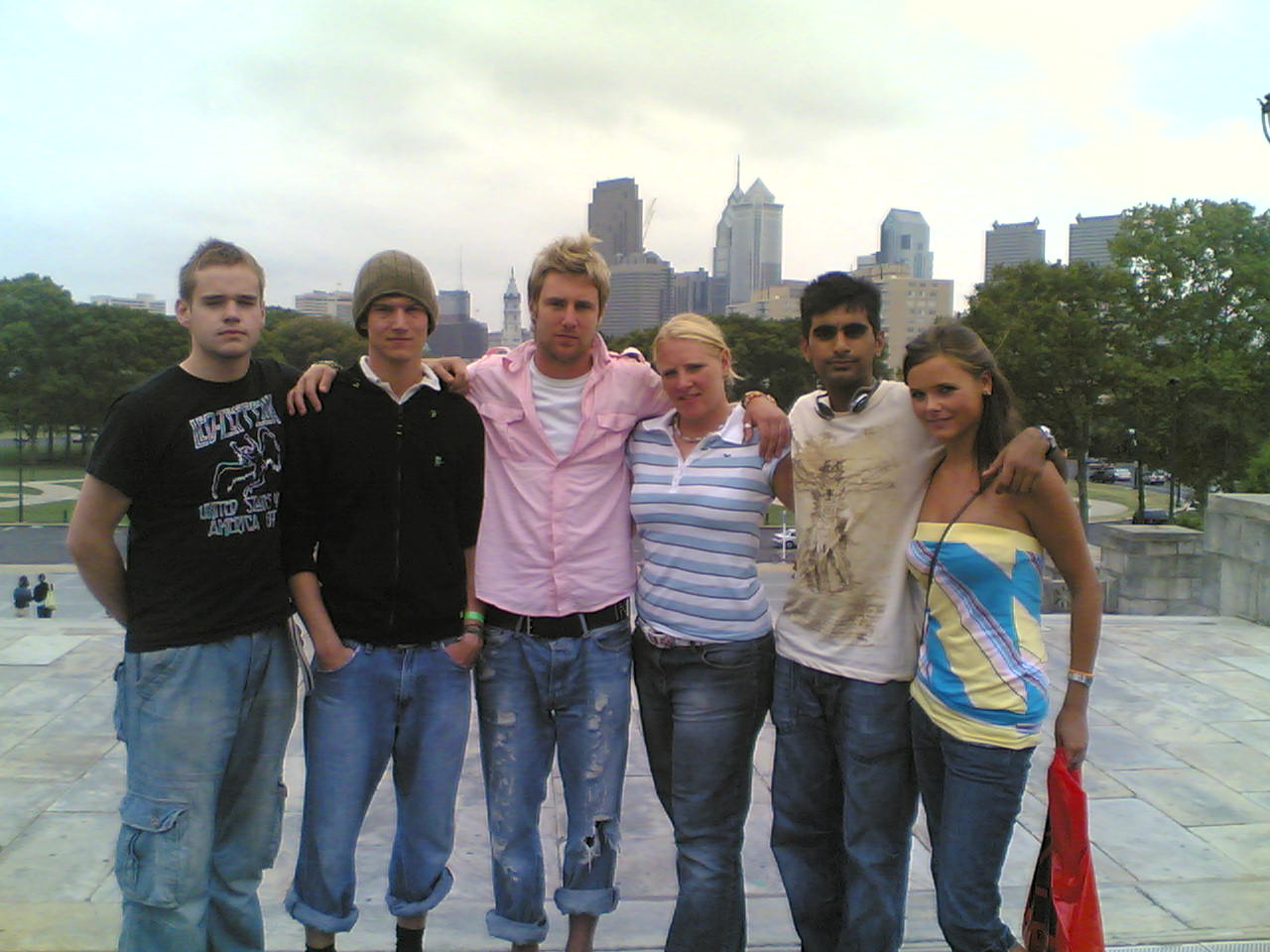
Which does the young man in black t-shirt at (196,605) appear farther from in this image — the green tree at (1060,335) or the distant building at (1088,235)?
the distant building at (1088,235)

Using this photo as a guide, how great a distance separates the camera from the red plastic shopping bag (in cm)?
247

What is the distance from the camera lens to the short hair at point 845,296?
2.74 metres

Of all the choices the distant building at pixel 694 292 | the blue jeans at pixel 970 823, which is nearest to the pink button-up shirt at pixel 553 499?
the blue jeans at pixel 970 823

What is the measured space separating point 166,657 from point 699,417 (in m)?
1.66

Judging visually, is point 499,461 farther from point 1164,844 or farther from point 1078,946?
point 1164,844

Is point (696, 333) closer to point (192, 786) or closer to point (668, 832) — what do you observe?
point (192, 786)

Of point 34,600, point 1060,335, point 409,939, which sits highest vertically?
point 1060,335

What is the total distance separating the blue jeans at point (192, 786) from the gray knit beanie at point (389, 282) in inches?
40.0

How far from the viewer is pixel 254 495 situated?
8.91 ft

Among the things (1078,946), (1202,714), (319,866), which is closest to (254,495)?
(319,866)

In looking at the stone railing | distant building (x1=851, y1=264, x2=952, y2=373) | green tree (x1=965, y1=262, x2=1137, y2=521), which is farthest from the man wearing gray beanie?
distant building (x1=851, y1=264, x2=952, y2=373)

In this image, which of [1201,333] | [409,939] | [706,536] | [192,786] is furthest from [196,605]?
[1201,333]

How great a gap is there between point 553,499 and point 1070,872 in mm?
1758

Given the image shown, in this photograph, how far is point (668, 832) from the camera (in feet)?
13.4
